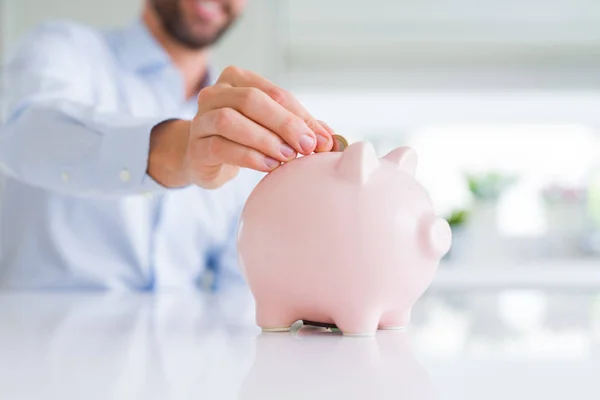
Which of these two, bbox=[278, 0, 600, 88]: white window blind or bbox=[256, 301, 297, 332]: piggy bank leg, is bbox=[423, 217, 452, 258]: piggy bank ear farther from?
bbox=[278, 0, 600, 88]: white window blind

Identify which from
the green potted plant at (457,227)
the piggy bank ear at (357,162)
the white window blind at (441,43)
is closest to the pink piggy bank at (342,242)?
the piggy bank ear at (357,162)

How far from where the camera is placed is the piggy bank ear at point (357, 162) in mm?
787

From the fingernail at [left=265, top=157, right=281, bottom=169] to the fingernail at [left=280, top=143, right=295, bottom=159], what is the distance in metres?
0.02

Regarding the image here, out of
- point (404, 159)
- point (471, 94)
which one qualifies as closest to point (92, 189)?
point (404, 159)

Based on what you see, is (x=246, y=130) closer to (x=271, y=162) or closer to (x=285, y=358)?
(x=271, y=162)

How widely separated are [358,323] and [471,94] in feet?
10.3

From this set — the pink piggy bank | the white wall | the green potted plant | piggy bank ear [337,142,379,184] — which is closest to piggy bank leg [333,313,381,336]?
the pink piggy bank

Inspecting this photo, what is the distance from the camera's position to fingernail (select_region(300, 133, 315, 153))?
819 mm

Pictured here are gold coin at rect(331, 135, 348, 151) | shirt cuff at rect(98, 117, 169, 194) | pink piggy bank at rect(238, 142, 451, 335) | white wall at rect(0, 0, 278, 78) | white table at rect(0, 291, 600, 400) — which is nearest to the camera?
white table at rect(0, 291, 600, 400)

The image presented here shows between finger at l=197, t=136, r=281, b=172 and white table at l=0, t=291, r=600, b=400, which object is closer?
white table at l=0, t=291, r=600, b=400

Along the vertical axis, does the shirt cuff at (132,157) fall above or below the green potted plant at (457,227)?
above

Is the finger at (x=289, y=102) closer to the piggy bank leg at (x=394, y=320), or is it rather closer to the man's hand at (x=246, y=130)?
the man's hand at (x=246, y=130)

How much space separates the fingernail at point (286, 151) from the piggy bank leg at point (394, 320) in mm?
219

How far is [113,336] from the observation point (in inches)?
31.1
